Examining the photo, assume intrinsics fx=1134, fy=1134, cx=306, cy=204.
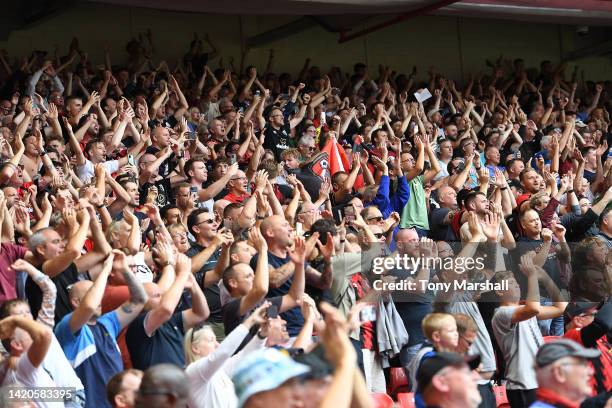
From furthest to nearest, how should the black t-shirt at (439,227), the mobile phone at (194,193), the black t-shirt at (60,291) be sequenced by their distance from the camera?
the black t-shirt at (439,227), the mobile phone at (194,193), the black t-shirt at (60,291)

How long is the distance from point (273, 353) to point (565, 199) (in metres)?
7.20

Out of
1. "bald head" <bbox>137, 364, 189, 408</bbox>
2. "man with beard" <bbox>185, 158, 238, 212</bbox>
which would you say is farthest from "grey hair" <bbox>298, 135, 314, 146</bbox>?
"bald head" <bbox>137, 364, 189, 408</bbox>

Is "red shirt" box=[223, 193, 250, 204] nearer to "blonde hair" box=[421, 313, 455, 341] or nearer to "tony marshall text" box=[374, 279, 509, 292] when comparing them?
"tony marshall text" box=[374, 279, 509, 292]

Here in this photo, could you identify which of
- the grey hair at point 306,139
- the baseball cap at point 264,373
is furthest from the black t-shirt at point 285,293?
the grey hair at point 306,139

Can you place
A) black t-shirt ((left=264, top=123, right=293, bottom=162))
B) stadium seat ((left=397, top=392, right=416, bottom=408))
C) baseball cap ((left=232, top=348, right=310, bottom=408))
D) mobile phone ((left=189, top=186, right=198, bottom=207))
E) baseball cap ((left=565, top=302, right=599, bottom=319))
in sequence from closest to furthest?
baseball cap ((left=232, top=348, right=310, bottom=408)) → stadium seat ((left=397, top=392, right=416, bottom=408)) → baseball cap ((left=565, top=302, right=599, bottom=319)) → mobile phone ((left=189, top=186, right=198, bottom=207)) → black t-shirt ((left=264, top=123, right=293, bottom=162))

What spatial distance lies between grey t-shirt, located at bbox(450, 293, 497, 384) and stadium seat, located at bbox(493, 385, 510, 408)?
21cm

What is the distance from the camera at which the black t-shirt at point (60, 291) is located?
20.4 ft

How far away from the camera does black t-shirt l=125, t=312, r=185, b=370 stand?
5922 millimetres

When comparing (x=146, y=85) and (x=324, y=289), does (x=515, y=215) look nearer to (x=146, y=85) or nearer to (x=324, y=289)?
(x=324, y=289)

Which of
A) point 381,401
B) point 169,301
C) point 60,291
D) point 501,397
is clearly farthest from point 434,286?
point 60,291

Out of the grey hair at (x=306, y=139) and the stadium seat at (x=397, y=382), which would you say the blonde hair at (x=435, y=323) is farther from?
the grey hair at (x=306, y=139)

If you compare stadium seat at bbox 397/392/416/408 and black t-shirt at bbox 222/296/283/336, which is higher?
black t-shirt at bbox 222/296/283/336

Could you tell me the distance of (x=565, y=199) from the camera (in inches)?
411

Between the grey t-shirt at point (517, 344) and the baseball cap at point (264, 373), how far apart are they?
3611 mm
